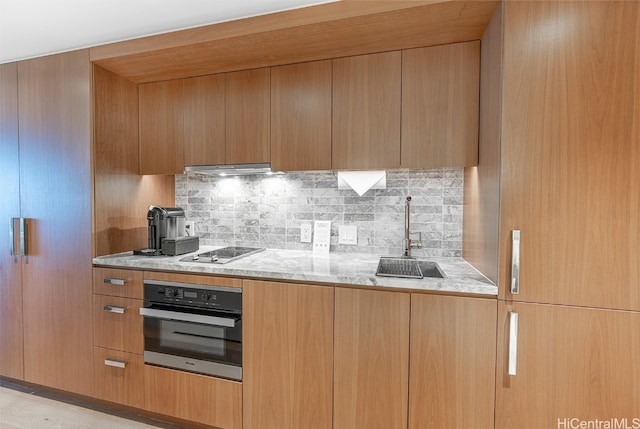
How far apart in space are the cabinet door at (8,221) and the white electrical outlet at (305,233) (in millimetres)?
2013

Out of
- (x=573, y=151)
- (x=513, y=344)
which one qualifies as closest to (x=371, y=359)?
(x=513, y=344)

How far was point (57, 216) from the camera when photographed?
1926mm

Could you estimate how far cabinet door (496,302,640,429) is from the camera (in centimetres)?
114

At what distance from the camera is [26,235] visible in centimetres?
199

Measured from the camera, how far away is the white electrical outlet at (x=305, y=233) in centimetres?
217

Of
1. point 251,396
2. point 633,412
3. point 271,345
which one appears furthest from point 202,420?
point 633,412

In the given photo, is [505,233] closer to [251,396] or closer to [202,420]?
[251,396]

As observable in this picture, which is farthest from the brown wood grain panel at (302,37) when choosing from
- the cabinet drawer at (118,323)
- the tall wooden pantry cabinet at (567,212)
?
the cabinet drawer at (118,323)

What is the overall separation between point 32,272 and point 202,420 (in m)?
1.59

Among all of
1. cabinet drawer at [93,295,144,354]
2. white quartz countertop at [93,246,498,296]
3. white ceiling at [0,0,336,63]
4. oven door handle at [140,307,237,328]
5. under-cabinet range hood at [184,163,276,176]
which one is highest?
white ceiling at [0,0,336,63]

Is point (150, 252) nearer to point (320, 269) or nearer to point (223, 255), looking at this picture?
point (223, 255)

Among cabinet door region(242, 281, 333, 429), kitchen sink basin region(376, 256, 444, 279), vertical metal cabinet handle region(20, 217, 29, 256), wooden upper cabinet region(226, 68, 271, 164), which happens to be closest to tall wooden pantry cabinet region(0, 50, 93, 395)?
vertical metal cabinet handle region(20, 217, 29, 256)

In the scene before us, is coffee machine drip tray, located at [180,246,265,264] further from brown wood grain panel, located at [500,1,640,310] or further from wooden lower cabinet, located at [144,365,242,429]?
brown wood grain panel, located at [500,1,640,310]

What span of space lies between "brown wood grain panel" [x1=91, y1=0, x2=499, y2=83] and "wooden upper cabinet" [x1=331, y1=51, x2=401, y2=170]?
8cm
